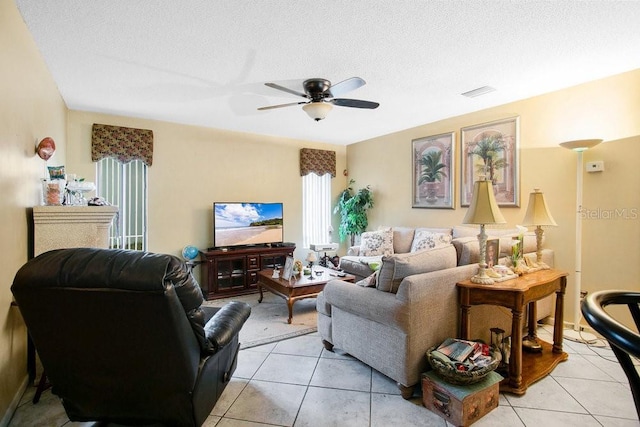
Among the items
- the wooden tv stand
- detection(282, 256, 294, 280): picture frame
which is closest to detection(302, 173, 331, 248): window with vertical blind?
the wooden tv stand

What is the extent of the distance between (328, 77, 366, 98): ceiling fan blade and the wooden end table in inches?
68.0

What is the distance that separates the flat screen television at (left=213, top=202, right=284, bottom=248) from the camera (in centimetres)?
488

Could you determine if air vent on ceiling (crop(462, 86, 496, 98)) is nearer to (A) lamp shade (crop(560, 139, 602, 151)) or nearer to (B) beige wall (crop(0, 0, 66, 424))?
(A) lamp shade (crop(560, 139, 602, 151))

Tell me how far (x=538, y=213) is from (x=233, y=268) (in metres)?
3.87

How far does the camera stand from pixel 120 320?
54.1 inches

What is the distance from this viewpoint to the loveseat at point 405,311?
214cm

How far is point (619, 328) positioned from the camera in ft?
1.94

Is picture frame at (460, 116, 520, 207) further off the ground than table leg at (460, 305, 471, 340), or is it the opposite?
picture frame at (460, 116, 520, 207)

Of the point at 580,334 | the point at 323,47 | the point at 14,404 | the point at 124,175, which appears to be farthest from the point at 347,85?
the point at 124,175

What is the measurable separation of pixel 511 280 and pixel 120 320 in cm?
250

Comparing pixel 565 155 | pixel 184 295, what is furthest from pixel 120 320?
pixel 565 155

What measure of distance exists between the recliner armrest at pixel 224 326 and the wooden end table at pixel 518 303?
5.05ft

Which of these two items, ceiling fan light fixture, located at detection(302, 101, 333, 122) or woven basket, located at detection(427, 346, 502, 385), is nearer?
woven basket, located at detection(427, 346, 502, 385)

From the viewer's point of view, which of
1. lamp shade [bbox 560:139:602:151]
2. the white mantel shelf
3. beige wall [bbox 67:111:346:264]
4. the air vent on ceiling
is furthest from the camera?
beige wall [bbox 67:111:346:264]
